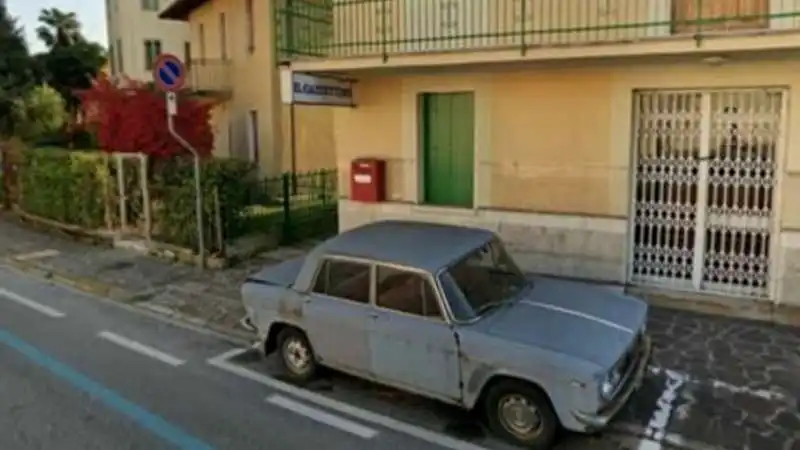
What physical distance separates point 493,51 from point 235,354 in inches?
172

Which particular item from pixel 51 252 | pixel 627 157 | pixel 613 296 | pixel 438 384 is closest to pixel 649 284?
pixel 627 157

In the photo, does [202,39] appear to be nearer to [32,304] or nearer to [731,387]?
[32,304]

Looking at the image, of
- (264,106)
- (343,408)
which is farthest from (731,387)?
(264,106)

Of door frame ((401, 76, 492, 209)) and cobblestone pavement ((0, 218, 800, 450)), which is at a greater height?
door frame ((401, 76, 492, 209))

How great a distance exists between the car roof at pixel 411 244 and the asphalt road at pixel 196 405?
1.25m

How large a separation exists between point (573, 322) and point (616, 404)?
2.24 ft

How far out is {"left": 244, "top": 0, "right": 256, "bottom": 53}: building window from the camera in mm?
18698

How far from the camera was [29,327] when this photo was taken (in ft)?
25.2

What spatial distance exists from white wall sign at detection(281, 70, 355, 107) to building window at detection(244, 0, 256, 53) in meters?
10.5

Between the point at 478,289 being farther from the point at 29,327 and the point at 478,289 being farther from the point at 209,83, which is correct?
the point at 209,83

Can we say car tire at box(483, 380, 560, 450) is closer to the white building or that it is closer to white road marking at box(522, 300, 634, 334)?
white road marking at box(522, 300, 634, 334)

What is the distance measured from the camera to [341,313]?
5.51 metres

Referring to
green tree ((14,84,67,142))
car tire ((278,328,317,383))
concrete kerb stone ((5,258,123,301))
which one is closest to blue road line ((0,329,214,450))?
car tire ((278,328,317,383))

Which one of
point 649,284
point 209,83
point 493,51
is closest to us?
point 493,51
